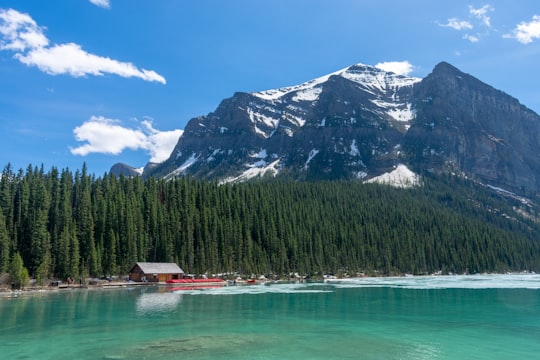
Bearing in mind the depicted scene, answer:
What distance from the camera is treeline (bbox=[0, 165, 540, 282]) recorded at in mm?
89938

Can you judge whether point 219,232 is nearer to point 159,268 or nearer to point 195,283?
point 159,268

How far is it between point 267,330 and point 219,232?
8671cm

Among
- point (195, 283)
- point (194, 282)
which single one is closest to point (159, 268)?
point (194, 282)

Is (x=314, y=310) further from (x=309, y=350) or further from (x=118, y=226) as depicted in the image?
(x=118, y=226)

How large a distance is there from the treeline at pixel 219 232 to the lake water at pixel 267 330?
38465 mm

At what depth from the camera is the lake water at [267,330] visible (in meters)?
26.4

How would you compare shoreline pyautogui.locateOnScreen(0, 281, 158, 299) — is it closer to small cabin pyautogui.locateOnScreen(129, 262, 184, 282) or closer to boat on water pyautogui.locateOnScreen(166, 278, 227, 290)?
boat on water pyautogui.locateOnScreen(166, 278, 227, 290)

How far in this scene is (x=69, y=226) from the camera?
93.4 meters

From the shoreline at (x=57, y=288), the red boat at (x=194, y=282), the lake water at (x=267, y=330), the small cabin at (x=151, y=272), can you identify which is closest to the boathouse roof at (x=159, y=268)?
the small cabin at (x=151, y=272)

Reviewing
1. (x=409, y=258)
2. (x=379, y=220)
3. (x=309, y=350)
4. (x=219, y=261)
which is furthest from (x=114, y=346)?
(x=379, y=220)

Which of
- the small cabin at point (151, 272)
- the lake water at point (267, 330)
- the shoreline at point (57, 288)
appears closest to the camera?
the lake water at point (267, 330)

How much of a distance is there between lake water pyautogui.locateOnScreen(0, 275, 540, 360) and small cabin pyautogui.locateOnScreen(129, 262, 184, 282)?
131 ft

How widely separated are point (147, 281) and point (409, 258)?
333 ft

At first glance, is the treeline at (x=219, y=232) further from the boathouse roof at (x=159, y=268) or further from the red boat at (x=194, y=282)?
the red boat at (x=194, y=282)
